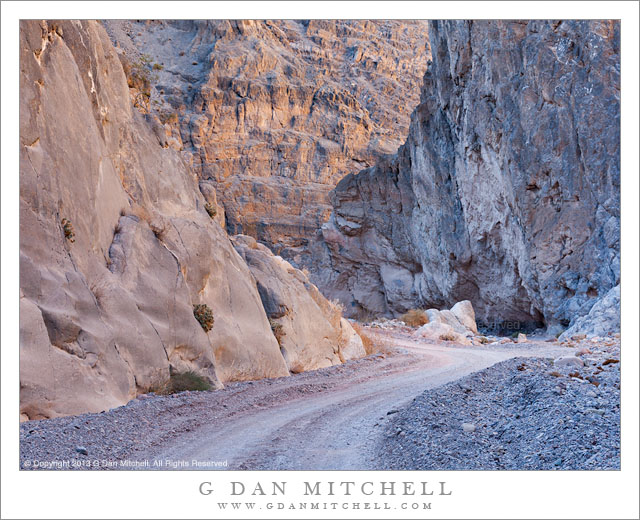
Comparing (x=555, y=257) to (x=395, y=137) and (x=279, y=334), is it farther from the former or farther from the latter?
(x=395, y=137)

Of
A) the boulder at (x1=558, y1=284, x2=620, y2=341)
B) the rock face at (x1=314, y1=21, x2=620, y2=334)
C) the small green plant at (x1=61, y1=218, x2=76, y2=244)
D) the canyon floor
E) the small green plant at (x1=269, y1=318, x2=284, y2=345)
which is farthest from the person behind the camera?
the rock face at (x1=314, y1=21, x2=620, y2=334)

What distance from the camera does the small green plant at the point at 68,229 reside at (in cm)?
808

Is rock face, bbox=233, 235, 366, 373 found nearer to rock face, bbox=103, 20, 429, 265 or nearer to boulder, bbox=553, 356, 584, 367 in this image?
boulder, bbox=553, 356, 584, 367

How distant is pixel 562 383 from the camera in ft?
22.9

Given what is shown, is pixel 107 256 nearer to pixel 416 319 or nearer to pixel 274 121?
pixel 416 319

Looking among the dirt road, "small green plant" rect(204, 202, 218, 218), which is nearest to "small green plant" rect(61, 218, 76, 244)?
the dirt road

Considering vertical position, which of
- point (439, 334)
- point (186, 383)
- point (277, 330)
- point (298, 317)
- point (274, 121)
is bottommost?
point (439, 334)

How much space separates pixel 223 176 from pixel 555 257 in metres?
45.0

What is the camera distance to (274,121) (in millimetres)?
63156

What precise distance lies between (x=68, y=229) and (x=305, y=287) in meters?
7.83

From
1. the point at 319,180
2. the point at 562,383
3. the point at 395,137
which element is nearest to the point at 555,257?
the point at 562,383

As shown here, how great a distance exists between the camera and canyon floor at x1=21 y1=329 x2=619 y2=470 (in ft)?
19.0

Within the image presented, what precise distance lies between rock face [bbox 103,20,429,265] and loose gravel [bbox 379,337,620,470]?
4891cm

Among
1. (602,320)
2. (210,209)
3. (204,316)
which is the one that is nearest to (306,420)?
(204,316)
